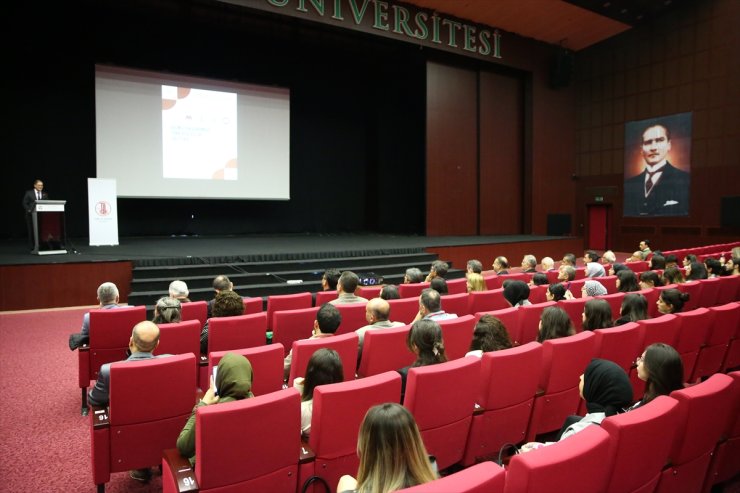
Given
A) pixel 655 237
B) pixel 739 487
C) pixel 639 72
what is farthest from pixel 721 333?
pixel 639 72

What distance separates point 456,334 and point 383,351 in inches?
23.0

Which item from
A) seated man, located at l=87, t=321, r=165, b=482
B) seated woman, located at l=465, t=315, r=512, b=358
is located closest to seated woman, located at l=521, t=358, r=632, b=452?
seated woman, located at l=465, t=315, r=512, b=358

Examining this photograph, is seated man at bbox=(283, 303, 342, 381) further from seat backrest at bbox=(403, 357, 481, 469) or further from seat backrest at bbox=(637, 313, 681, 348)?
seat backrest at bbox=(637, 313, 681, 348)

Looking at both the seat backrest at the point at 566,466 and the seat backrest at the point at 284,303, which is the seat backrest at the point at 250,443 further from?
the seat backrest at the point at 284,303

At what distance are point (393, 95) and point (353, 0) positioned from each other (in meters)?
4.08

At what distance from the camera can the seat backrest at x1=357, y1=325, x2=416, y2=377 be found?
3068mm

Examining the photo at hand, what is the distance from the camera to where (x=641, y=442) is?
5.42ft

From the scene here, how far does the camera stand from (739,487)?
249cm

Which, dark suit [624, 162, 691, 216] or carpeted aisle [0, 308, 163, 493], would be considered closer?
carpeted aisle [0, 308, 163, 493]

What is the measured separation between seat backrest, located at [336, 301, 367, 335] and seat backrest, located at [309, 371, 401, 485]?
1.86 meters

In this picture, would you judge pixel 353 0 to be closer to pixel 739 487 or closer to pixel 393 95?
pixel 393 95

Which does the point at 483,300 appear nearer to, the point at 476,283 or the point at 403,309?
the point at 476,283

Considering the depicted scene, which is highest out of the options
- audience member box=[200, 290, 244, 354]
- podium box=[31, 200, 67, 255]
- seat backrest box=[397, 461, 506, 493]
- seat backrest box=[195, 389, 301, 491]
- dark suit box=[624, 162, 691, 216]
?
dark suit box=[624, 162, 691, 216]

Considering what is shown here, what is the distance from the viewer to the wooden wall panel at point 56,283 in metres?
6.68
